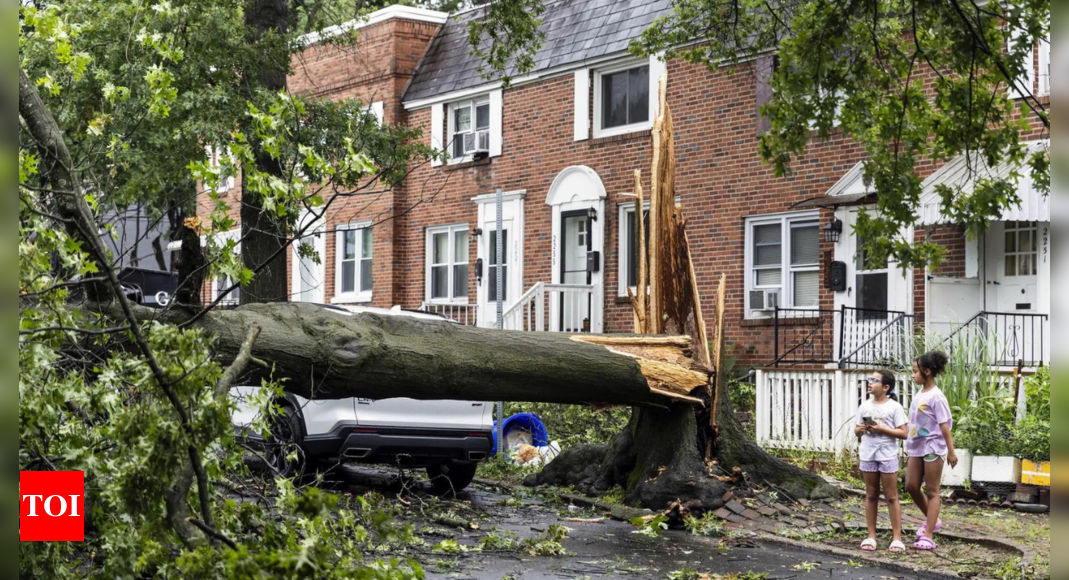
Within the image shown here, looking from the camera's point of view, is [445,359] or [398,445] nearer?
[445,359]

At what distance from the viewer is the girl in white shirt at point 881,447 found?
30.2ft

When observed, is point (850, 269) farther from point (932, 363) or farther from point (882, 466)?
point (882, 466)

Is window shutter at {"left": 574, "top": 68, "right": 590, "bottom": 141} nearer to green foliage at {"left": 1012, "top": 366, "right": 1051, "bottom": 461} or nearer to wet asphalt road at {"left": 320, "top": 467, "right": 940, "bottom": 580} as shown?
green foliage at {"left": 1012, "top": 366, "right": 1051, "bottom": 461}

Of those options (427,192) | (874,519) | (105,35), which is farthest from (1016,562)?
(427,192)

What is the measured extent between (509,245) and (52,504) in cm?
1911

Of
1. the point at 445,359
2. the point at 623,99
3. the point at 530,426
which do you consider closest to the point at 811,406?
the point at 530,426

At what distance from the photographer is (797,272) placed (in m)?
18.8

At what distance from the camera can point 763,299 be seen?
19.1m

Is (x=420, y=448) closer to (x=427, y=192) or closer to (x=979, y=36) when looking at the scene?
(x=979, y=36)

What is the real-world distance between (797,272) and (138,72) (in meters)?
10.6

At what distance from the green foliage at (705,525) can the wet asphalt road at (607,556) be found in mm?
154

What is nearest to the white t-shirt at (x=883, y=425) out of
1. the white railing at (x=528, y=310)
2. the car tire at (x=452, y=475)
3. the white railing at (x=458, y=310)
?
the car tire at (x=452, y=475)

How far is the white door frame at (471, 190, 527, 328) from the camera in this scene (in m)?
23.1

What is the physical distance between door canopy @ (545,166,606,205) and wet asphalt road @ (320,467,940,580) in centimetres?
1086
